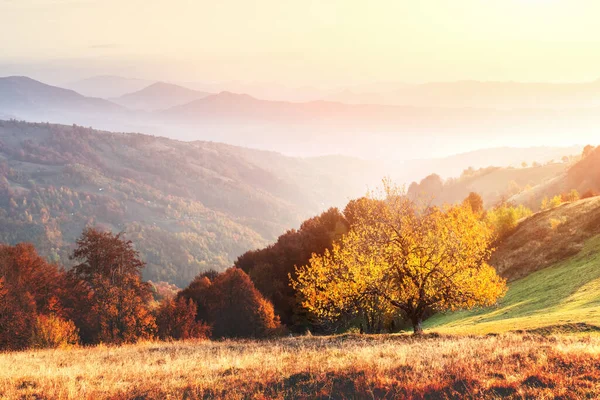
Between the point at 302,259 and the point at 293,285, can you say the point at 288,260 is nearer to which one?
the point at 302,259

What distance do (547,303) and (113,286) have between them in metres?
54.0

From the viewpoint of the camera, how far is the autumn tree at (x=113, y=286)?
201ft

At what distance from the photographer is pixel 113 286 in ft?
203

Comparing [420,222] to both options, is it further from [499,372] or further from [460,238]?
[499,372]

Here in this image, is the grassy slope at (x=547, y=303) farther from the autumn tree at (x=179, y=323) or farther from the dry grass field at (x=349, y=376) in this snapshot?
the autumn tree at (x=179, y=323)

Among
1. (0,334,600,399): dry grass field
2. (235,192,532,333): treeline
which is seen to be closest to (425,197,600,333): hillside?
(235,192,532,333): treeline

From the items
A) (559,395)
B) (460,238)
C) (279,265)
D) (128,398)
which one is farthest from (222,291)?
(559,395)

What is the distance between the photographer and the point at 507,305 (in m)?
48.9

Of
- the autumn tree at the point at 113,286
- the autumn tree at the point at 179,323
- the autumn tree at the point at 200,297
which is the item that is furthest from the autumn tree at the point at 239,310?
the autumn tree at the point at 113,286

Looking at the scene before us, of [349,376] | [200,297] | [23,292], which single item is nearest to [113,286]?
[23,292]

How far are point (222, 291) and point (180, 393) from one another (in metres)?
62.1

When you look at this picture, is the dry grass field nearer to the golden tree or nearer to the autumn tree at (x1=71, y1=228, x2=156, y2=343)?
the golden tree

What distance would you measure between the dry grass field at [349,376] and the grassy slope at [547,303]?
10712 millimetres

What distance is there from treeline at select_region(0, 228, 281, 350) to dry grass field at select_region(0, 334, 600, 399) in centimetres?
3758
